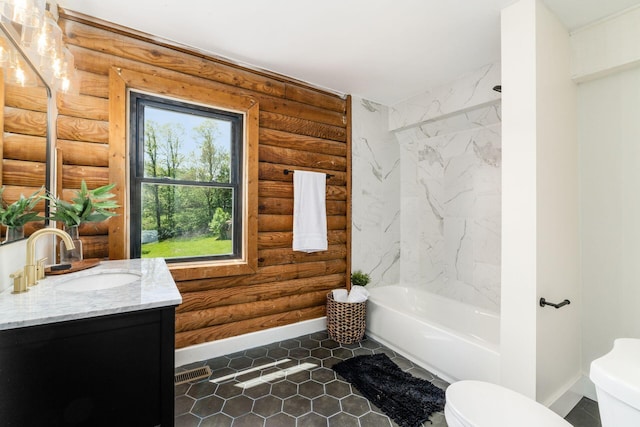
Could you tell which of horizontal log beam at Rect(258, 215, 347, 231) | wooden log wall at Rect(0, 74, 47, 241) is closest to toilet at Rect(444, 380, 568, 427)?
horizontal log beam at Rect(258, 215, 347, 231)

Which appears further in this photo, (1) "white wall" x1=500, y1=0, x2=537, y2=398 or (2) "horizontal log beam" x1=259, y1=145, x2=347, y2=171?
(2) "horizontal log beam" x1=259, y1=145, x2=347, y2=171

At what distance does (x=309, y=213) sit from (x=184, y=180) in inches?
44.3

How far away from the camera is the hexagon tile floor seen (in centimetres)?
169

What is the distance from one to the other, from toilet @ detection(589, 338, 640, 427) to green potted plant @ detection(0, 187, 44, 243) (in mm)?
2422

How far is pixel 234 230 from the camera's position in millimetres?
2572

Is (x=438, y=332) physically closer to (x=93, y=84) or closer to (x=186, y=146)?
(x=186, y=146)

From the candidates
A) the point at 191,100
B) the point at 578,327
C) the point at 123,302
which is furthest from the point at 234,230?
the point at 578,327

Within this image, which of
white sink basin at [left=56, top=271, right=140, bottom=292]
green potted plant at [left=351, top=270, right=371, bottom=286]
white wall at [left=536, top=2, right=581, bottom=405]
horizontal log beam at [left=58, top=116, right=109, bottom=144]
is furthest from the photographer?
green potted plant at [left=351, top=270, right=371, bottom=286]

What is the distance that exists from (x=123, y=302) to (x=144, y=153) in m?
1.55

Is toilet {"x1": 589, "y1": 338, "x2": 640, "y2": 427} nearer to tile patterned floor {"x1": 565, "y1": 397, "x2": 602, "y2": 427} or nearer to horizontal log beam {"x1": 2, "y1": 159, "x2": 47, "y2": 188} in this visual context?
tile patterned floor {"x1": 565, "y1": 397, "x2": 602, "y2": 427}

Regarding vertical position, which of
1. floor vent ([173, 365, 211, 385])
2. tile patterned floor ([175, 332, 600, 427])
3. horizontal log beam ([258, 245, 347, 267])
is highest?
horizontal log beam ([258, 245, 347, 267])

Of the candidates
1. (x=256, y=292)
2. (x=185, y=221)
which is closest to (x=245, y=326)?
(x=256, y=292)

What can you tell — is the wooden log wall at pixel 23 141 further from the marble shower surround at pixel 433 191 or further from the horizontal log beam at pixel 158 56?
the marble shower surround at pixel 433 191

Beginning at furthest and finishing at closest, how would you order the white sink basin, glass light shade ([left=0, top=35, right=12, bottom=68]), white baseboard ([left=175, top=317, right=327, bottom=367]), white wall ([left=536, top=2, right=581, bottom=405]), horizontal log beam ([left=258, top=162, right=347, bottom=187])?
horizontal log beam ([left=258, top=162, right=347, bottom=187]) → white baseboard ([left=175, top=317, right=327, bottom=367]) → white wall ([left=536, top=2, right=581, bottom=405]) → the white sink basin → glass light shade ([left=0, top=35, right=12, bottom=68])
